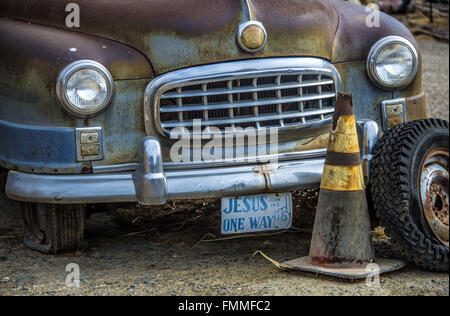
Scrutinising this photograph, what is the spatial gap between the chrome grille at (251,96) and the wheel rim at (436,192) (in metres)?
0.60

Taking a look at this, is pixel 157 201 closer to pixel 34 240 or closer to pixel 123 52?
pixel 123 52

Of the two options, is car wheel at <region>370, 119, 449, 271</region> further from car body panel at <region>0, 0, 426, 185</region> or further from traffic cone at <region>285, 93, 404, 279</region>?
car body panel at <region>0, 0, 426, 185</region>

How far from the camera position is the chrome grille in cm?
363

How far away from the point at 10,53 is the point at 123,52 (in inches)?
24.5

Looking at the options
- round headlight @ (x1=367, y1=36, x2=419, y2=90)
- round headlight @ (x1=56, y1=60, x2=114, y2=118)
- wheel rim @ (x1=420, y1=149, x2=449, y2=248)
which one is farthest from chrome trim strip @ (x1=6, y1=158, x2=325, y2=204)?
round headlight @ (x1=367, y1=36, x2=419, y2=90)

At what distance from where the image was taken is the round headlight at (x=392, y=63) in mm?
4023

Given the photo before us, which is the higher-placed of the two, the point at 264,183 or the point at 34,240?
the point at 264,183

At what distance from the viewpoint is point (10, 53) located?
3777mm

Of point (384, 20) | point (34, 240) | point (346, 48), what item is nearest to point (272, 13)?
point (346, 48)

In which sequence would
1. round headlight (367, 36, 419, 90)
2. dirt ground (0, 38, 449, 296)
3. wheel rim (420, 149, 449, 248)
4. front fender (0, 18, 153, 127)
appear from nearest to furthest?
dirt ground (0, 38, 449, 296) → front fender (0, 18, 153, 127) → wheel rim (420, 149, 449, 248) → round headlight (367, 36, 419, 90)

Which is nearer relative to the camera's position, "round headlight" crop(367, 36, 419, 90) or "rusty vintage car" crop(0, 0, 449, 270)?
"rusty vintage car" crop(0, 0, 449, 270)

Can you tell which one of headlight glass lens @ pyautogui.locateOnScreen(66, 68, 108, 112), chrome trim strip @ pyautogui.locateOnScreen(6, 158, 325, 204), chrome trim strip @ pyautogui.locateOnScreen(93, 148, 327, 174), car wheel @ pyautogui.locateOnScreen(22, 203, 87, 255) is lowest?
car wheel @ pyautogui.locateOnScreen(22, 203, 87, 255)

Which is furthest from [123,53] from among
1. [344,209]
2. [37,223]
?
[344,209]

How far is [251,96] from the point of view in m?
3.74
